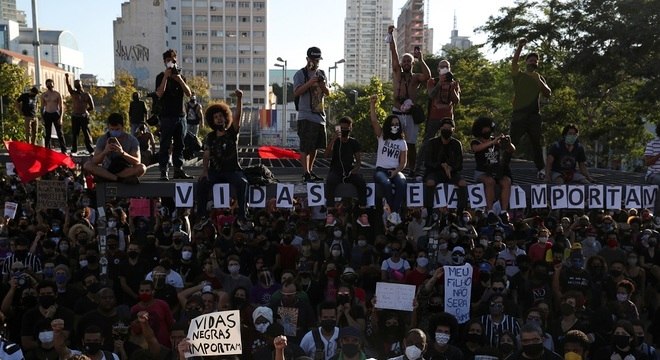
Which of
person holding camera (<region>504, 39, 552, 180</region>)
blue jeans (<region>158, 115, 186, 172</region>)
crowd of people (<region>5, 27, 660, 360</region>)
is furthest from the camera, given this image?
person holding camera (<region>504, 39, 552, 180</region>)

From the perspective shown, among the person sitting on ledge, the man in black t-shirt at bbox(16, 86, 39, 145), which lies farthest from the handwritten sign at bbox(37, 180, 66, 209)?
the man in black t-shirt at bbox(16, 86, 39, 145)

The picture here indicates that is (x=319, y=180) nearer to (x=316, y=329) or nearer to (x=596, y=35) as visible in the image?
(x=316, y=329)

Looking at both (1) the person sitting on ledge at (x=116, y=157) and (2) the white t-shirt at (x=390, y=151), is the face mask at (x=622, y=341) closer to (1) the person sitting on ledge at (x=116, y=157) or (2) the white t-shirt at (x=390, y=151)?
(2) the white t-shirt at (x=390, y=151)

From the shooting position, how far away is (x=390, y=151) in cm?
1052

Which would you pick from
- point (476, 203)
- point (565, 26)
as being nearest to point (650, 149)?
point (476, 203)

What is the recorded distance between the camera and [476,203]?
427 inches

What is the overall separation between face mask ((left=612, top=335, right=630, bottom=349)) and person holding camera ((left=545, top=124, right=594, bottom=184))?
4.76m

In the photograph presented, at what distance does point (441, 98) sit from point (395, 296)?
4.28 metres

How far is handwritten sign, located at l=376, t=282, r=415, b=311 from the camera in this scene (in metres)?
8.17

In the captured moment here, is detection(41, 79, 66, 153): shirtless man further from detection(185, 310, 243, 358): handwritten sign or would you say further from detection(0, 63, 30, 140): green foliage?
detection(0, 63, 30, 140): green foliage

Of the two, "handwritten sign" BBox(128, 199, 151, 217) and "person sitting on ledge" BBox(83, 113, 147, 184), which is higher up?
"person sitting on ledge" BBox(83, 113, 147, 184)

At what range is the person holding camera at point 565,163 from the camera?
11594 mm

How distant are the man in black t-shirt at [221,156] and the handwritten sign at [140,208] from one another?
343 cm

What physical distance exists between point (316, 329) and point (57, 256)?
472 cm
